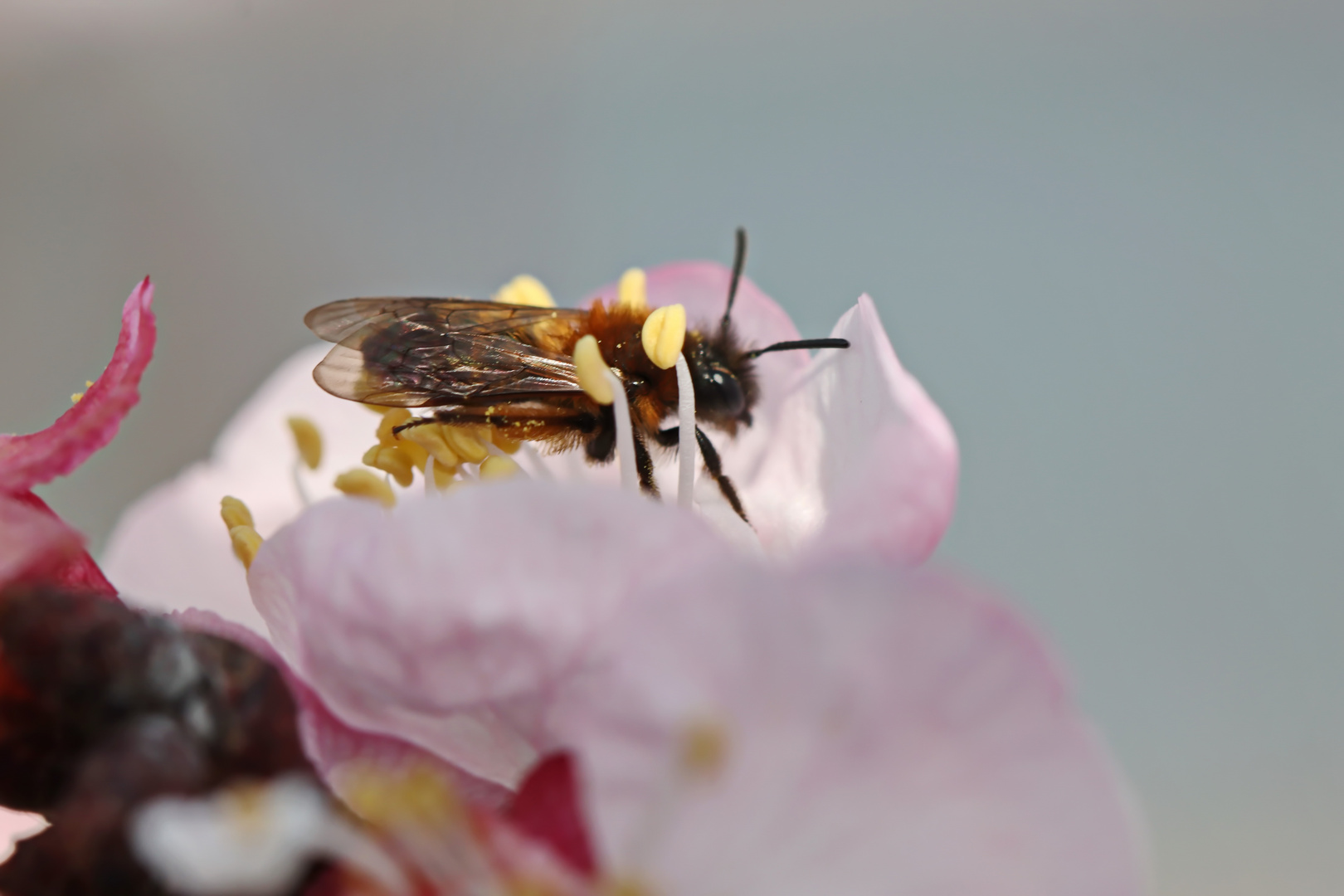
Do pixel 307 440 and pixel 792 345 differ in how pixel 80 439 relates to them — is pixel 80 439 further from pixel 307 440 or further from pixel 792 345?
pixel 792 345

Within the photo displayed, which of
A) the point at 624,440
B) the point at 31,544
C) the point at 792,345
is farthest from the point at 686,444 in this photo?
the point at 31,544

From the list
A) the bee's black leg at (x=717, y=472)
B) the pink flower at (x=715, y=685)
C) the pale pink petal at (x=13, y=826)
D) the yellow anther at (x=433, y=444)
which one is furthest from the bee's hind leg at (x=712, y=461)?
the pale pink petal at (x=13, y=826)

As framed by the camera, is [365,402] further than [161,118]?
No

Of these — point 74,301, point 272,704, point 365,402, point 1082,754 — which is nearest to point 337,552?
point 272,704

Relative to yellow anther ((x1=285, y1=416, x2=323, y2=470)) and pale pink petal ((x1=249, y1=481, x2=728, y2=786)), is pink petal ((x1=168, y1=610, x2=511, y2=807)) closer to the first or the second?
pale pink petal ((x1=249, y1=481, x2=728, y2=786))

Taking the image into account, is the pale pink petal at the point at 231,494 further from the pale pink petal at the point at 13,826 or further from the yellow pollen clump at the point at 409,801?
the yellow pollen clump at the point at 409,801

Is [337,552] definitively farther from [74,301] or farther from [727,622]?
[74,301]

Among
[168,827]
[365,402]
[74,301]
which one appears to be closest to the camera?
[168,827]
